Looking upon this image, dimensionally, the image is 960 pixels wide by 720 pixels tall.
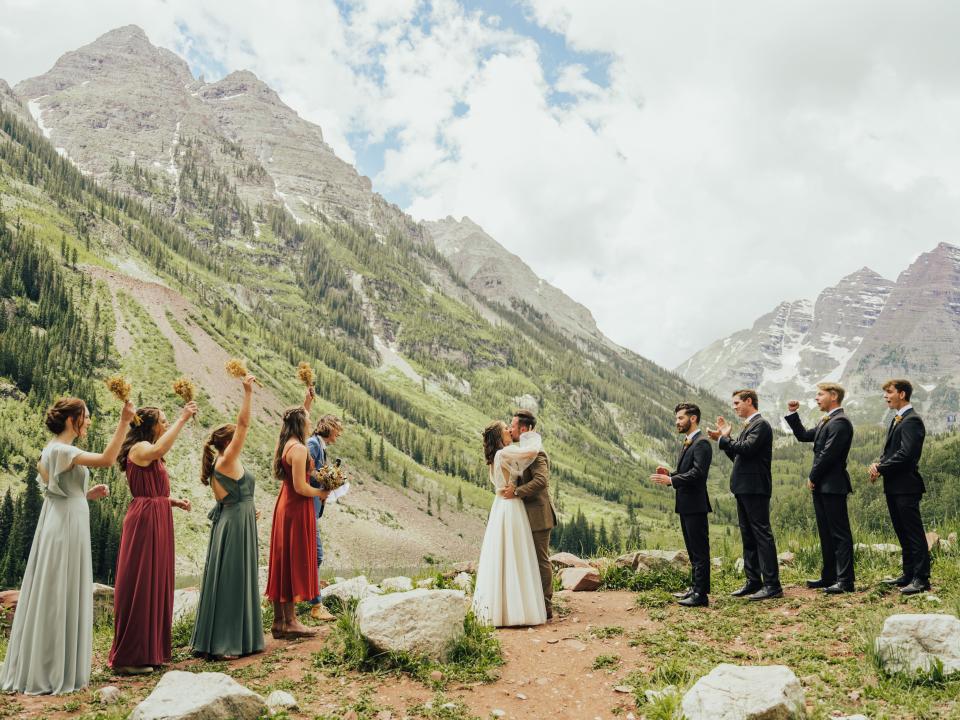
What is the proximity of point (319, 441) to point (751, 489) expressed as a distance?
8.00 m

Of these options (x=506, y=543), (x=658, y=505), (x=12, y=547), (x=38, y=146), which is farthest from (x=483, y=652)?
(x=38, y=146)

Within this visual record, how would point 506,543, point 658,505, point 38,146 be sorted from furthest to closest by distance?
point 658,505 < point 38,146 < point 506,543

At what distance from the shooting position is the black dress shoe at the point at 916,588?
10.6m

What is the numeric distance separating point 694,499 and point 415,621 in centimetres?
571

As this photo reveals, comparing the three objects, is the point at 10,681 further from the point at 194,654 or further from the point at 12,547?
the point at 12,547

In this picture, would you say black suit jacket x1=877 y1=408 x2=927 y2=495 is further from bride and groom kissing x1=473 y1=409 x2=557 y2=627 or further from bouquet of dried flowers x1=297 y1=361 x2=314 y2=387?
bouquet of dried flowers x1=297 y1=361 x2=314 y2=387

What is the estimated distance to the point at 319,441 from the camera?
1247cm

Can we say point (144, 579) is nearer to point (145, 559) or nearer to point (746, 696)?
point (145, 559)

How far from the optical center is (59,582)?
832cm

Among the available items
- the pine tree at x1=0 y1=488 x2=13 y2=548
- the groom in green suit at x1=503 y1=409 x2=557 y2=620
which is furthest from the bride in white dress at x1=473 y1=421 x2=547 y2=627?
the pine tree at x1=0 y1=488 x2=13 y2=548

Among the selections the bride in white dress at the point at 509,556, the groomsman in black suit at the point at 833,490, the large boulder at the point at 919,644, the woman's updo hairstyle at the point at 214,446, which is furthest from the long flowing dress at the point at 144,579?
the groomsman in black suit at the point at 833,490

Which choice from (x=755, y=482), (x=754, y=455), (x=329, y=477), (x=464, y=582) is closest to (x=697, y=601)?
(x=755, y=482)

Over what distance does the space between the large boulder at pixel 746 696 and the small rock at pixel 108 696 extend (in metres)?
6.49

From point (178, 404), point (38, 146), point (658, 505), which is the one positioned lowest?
point (658, 505)
